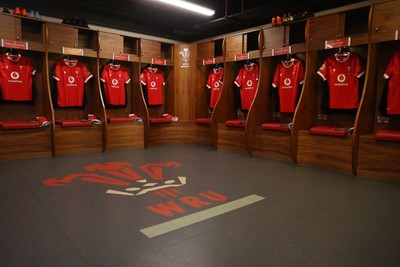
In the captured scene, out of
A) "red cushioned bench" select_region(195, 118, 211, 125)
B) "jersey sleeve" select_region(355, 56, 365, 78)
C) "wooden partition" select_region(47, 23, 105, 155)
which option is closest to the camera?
"jersey sleeve" select_region(355, 56, 365, 78)

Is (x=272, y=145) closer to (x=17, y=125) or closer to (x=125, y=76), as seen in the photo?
(x=125, y=76)

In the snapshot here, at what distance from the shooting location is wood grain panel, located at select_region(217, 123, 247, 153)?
5297 millimetres

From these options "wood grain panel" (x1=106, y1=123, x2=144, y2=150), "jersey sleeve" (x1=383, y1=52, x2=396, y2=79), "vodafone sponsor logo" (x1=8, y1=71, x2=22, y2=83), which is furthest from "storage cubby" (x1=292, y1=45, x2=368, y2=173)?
"vodafone sponsor logo" (x1=8, y1=71, x2=22, y2=83)

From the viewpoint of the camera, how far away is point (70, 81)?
5117 millimetres

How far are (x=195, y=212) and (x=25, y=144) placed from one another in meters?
3.48

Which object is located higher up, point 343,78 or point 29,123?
point 343,78

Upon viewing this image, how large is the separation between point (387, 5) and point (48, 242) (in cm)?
442

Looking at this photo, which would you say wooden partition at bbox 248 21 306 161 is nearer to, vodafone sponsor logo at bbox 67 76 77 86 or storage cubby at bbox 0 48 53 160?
vodafone sponsor logo at bbox 67 76 77 86

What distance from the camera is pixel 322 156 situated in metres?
4.11

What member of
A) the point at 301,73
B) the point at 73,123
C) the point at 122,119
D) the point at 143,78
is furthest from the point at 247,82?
the point at 73,123

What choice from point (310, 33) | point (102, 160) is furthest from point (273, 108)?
point (102, 160)

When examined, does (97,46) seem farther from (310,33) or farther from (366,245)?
(366,245)

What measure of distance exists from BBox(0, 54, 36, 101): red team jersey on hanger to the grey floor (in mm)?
1359

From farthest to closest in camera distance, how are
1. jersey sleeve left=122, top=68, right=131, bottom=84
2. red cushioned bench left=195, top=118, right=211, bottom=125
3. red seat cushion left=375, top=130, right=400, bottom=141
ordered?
red cushioned bench left=195, top=118, right=211, bottom=125, jersey sleeve left=122, top=68, right=131, bottom=84, red seat cushion left=375, top=130, right=400, bottom=141
